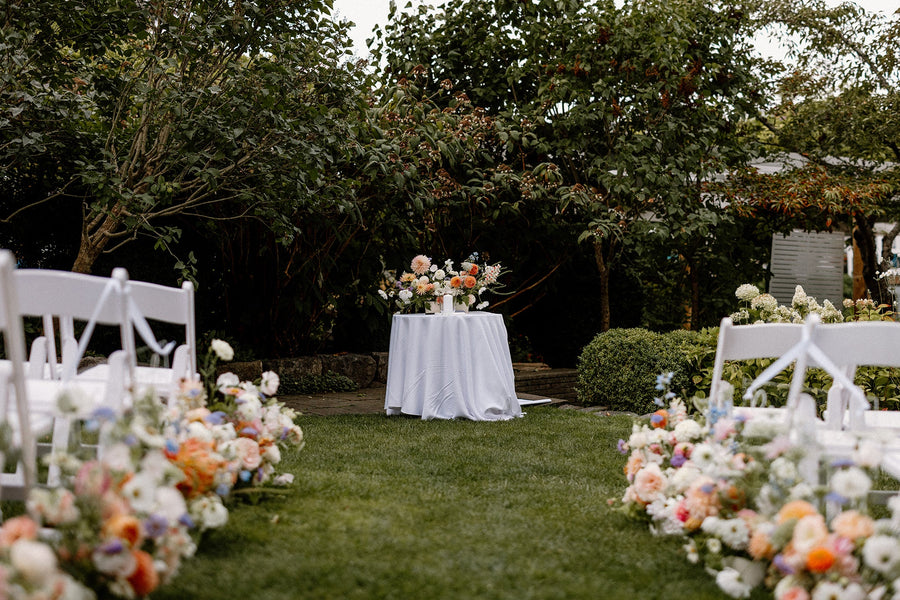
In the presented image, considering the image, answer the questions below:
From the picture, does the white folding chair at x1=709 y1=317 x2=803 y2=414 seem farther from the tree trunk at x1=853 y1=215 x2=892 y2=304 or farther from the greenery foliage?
the tree trunk at x1=853 y1=215 x2=892 y2=304

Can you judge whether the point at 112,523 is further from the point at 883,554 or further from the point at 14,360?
the point at 883,554

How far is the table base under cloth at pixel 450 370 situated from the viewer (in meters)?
6.17

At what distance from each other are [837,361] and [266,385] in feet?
6.43

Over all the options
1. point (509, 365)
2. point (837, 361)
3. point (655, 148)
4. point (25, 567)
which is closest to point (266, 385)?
point (25, 567)

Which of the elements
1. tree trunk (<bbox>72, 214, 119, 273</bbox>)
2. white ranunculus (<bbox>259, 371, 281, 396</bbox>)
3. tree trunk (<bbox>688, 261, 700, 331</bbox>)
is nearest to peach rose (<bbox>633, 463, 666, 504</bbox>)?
white ranunculus (<bbox>259, 371, 281, 396</bbox>)

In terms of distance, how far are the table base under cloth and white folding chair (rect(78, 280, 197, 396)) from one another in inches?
116

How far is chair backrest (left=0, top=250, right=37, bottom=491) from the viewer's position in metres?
2.00

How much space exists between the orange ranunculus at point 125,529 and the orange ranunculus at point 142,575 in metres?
0.04

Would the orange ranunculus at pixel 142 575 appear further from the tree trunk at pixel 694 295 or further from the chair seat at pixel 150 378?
the tree trunk at pixel 694 295

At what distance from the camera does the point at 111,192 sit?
16.8ft

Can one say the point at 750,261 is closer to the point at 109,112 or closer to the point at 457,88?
the point at 457,88

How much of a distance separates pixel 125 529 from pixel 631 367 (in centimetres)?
543

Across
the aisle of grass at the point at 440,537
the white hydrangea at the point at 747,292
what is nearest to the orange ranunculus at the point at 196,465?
the aisle of grass at the point at 440,537

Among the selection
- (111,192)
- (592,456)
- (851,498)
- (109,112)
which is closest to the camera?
(851,498)
